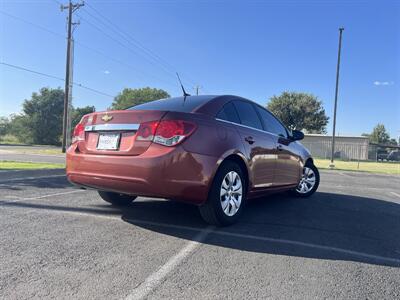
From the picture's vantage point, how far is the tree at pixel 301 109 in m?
52.2

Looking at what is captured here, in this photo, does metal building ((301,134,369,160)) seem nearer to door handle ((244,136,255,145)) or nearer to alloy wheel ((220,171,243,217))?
door handle ((244,136,255,145))

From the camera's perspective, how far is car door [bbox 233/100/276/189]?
4.59m

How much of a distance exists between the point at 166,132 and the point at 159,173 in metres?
0.43

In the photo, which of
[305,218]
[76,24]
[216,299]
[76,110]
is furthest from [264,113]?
[76,110]

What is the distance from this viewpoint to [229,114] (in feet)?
14.7

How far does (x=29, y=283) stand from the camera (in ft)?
8.00

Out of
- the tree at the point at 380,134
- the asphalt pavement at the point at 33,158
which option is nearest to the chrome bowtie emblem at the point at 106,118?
the asphalt pavement at the point at 33,158

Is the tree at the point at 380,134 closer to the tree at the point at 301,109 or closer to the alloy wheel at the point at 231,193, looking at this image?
the tree at the point at 301,109

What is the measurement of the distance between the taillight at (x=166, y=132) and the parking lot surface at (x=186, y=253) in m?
0.99

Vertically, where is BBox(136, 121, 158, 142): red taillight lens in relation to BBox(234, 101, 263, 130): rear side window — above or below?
below

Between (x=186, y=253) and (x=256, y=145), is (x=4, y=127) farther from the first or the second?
(x=186, y=253)

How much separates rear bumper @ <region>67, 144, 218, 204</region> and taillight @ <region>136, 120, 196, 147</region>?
8 cm

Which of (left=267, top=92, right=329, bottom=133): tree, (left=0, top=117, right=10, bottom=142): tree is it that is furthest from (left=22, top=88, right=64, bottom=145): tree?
(left=267, top=92, right=329, bottom=133): tree

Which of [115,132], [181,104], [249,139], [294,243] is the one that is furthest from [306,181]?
[115,132]
